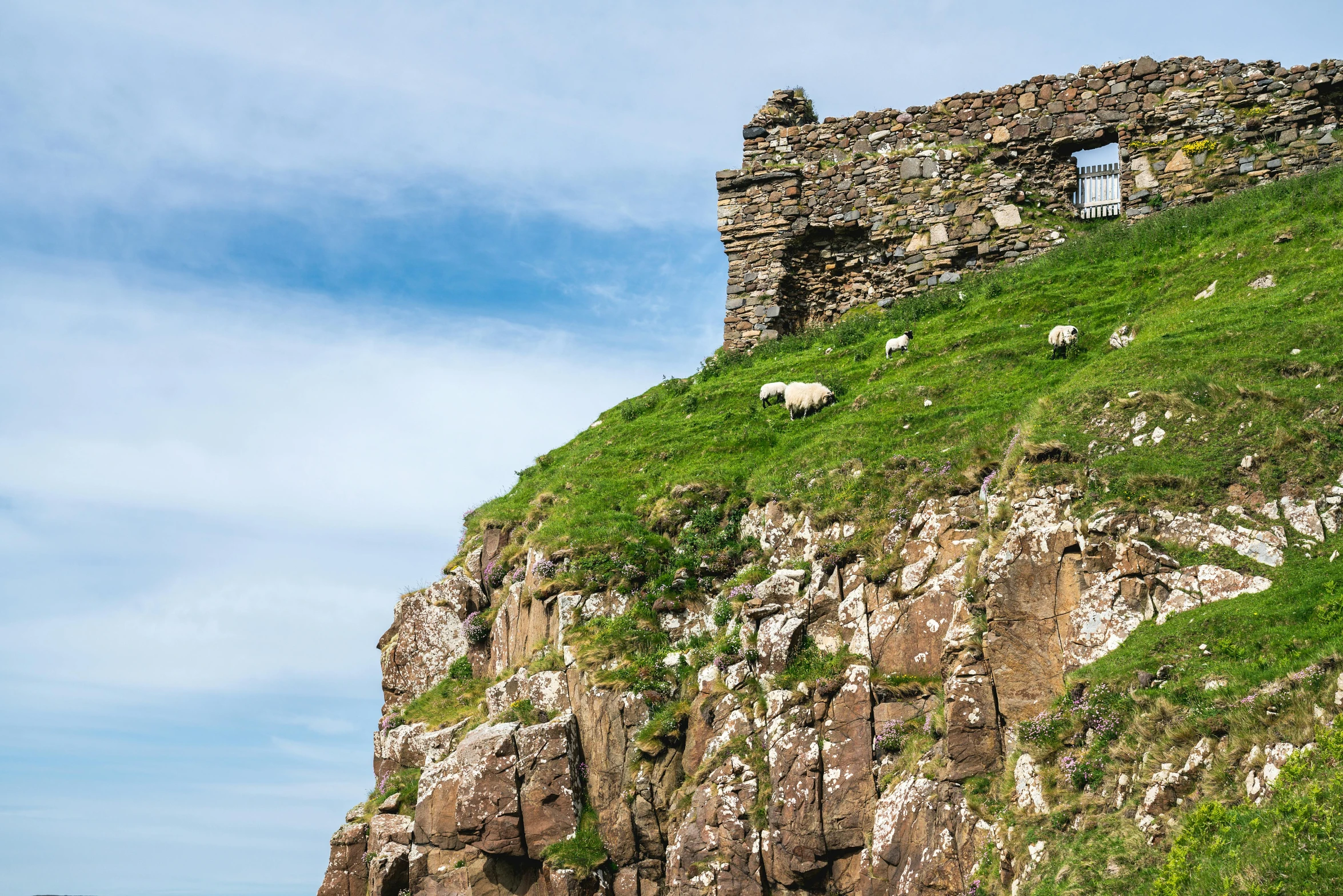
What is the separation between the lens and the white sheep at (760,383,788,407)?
25016mm

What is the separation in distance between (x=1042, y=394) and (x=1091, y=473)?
14.4 ft

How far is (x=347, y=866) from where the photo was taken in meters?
19.5

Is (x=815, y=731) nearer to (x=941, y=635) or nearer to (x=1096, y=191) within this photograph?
(x=941, y=635)

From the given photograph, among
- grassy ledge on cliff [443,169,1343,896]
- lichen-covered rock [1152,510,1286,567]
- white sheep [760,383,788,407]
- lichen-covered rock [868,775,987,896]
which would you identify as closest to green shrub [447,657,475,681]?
grassy ledge on cliff [443,169,1343,896]

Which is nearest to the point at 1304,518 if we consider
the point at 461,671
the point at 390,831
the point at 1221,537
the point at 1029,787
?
the point at 1221,537

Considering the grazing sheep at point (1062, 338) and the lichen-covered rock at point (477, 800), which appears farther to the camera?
the grazing sheep at point (1062, 338)

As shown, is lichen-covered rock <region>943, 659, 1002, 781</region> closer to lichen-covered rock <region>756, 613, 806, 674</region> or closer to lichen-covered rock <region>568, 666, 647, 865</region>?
lichen-covered rock <region>756, 613, 806, 674</region>

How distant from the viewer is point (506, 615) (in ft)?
70.3

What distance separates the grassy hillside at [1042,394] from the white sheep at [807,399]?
1.14ft

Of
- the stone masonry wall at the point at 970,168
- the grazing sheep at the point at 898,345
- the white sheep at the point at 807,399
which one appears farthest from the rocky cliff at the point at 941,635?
the stone masonry wall at the point at 970,168

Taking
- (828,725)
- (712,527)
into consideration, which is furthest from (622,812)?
(712,527)

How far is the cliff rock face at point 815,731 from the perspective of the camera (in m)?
14.1

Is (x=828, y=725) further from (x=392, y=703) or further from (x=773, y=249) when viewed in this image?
(x=773, y=249)

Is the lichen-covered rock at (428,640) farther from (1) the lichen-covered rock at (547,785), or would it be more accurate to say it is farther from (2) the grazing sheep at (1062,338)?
(2) the grazing sheep at (1062,338)
